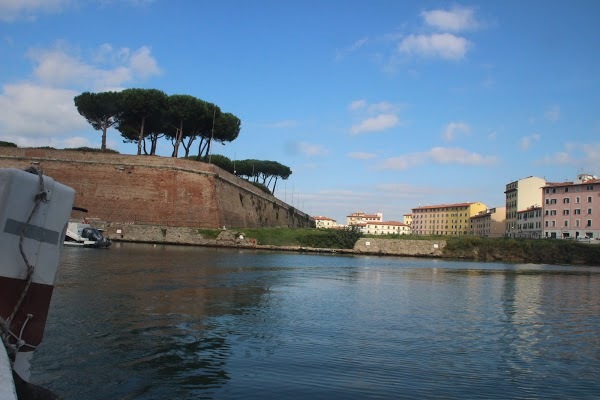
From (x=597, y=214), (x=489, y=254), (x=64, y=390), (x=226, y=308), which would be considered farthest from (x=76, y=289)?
(x=597, y=214)

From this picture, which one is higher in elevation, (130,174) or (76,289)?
(130,174)

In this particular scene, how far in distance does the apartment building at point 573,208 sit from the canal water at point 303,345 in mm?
64960

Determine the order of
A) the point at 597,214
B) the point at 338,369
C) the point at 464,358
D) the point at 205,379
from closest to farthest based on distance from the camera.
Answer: the point at 205,379 → the point at 338,369 → the point at 464,358 → the point at 597,214

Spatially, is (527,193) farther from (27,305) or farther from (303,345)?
(27,305)

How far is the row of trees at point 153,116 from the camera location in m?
47.6

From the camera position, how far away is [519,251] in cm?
4553

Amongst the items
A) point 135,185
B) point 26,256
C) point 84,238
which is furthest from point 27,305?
point 135,185

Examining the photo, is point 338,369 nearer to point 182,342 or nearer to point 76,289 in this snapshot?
point 182,342

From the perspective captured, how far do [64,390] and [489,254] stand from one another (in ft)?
149

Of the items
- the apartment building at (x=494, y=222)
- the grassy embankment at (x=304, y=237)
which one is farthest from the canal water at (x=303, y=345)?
the apartment building at (x=494, y=222)

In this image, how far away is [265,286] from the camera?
47.7 ft

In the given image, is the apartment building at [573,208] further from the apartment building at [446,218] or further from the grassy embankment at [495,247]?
the apartment building at [446,218]

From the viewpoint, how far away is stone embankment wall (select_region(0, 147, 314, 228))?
41938 mm

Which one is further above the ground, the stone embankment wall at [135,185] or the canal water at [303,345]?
the stone embankment wall at [135,185]
